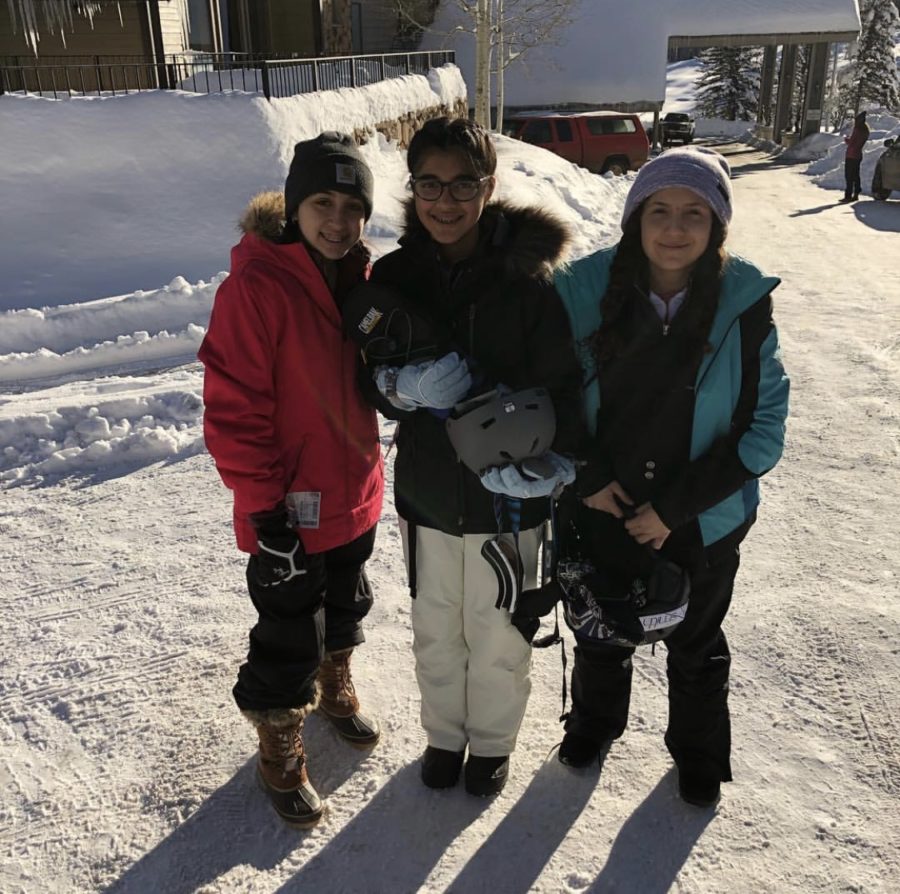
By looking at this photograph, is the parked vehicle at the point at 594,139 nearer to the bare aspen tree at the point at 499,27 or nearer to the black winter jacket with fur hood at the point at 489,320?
the bare aspen tree at the point at 499,27

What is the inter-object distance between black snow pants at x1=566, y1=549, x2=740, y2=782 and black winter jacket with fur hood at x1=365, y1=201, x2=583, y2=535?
0.60 meters

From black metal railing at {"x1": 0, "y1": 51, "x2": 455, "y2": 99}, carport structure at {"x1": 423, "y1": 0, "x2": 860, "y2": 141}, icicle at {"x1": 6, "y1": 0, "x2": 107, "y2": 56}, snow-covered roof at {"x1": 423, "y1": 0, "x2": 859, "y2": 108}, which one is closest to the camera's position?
black metal railing at {"x1": 0, "y1": 51, "x2": 455, "y2": 99}

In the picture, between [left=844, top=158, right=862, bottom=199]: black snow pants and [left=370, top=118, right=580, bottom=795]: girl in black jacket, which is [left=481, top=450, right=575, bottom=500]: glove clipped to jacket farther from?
[left=844, top=158, right=862, bottom=199]: black snow pants

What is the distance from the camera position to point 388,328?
7.04ft

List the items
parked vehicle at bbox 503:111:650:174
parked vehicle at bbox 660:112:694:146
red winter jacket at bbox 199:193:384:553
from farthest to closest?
parked vehicle at bbox 660:112:694:146, parked vehicle at bbox 503:111:650:174, red winter jacket at bbox 199:193:384:553

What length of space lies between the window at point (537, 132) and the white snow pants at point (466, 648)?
1862cm

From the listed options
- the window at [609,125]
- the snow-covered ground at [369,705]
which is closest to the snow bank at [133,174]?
the snow-covered ground at [369,705]

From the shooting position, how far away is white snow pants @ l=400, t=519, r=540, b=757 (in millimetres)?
2422

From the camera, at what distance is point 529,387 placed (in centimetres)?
221

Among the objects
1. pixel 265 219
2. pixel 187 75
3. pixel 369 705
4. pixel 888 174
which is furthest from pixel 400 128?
pixel 369 705

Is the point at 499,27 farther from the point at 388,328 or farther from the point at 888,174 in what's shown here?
the point at 388,328

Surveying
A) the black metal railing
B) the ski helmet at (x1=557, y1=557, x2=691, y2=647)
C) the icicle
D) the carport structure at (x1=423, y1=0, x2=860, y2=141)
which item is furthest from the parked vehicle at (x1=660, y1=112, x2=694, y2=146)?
the ski helmet at (x1=557, y1=557, x2=691, y2=647)

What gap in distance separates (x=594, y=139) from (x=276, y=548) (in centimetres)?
1862

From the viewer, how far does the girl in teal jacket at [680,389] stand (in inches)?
83.7
